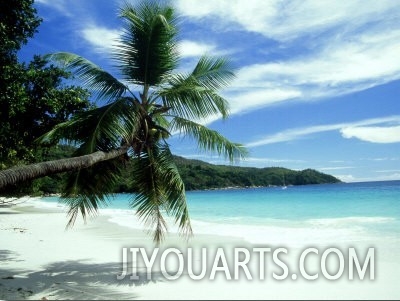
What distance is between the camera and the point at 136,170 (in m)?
7.82

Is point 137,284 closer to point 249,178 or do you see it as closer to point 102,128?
point 102,128

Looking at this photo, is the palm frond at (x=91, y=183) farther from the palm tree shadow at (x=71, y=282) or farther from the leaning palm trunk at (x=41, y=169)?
the leaning palm trunk at (x=41, y=169)

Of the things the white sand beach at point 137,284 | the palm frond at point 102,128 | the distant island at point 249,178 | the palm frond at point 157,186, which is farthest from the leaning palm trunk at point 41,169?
the distant island at point 249,178

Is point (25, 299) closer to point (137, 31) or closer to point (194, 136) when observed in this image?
point (194, 136)

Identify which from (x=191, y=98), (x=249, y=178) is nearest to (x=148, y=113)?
(x=191, y=98)

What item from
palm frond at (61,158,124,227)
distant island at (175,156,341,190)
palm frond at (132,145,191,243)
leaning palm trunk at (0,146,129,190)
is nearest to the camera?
leaning palm trunk at (0,146,129,190)

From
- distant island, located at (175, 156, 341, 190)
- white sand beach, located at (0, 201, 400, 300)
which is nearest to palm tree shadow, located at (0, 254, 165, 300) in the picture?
white sand beach, located at (0, 201, 400, 300)

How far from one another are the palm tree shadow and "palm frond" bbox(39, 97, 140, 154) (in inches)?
82.7

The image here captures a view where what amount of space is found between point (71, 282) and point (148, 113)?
3.13 meters

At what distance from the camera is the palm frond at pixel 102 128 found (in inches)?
262

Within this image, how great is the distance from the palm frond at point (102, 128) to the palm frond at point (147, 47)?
64 cm

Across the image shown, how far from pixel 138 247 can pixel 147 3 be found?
Result: 6.53m

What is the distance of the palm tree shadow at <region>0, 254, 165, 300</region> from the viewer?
5723 millimetres

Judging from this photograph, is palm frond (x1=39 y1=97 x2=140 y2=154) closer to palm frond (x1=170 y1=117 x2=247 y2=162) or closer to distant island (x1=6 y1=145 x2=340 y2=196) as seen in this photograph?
palm frond (x1=170 y1=117 x2=247 y2=162)
